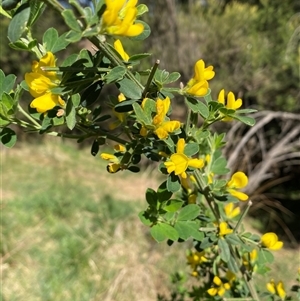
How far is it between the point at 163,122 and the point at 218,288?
1.21ft

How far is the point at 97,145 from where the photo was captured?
0.63 metres

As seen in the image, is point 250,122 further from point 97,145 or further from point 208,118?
point 97,145

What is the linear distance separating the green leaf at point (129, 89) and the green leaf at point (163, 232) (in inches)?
7.5

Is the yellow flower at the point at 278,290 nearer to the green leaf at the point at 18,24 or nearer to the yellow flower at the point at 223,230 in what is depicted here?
the yellow flower at the point at 223,230

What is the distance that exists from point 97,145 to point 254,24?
3427mm

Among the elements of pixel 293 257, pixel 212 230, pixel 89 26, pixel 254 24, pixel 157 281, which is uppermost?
pixel 89 26

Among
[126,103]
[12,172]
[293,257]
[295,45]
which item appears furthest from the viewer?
[12,172]

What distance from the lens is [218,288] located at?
2.51ft

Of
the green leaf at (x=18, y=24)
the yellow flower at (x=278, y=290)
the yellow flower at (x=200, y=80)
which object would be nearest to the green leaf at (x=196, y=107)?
the yellow flower at (x=200, y=80)

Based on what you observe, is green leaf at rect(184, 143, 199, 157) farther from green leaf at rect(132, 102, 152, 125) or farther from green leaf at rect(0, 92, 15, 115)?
green leaf at rect(0, 92, 15, 115)

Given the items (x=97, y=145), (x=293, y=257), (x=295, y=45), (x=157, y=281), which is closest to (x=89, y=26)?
(x=97, y=145)

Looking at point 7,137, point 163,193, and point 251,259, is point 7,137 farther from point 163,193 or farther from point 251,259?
point 251,259

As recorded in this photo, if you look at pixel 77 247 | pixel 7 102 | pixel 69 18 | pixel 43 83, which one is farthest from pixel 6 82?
pixel 77 247

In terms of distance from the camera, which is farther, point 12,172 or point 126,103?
point 12,172
